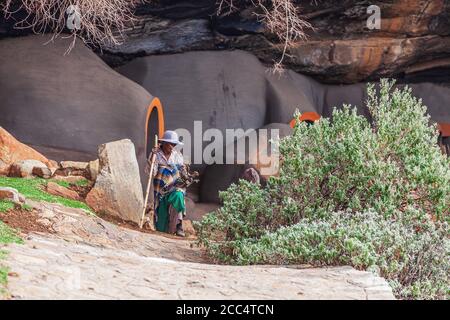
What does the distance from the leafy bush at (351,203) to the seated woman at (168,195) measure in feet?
5.67

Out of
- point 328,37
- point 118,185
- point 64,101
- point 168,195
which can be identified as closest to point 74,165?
point 118,185

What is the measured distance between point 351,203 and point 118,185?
3406 millimetres

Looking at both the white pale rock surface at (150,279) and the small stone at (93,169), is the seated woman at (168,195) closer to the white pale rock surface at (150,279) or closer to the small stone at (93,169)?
the small stone at (93,169)

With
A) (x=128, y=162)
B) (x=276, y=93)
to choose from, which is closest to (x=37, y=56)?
(x=128, y=162)

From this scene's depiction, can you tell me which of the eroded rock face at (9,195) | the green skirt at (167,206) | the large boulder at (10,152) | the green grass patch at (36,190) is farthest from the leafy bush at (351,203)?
the large boulder at (10,152)

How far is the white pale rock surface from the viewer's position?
4.70 meters

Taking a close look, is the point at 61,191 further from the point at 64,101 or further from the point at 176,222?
the point at 64,101

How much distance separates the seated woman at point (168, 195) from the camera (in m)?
10.2

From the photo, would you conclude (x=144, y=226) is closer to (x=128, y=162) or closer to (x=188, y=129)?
(x=128, y=162)

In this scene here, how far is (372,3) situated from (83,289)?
41.0 ft

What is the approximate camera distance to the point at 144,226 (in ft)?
34.0

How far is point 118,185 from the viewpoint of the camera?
32.4 feet

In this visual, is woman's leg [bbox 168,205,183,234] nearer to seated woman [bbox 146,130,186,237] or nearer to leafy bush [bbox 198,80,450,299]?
seated woman [bbox 146,130,186,237]

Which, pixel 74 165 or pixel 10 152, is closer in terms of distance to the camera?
pixel 10 152
